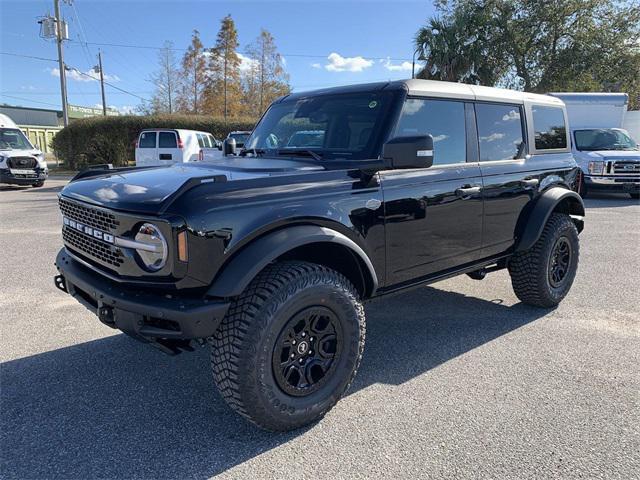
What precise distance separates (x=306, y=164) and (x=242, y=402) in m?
1.57

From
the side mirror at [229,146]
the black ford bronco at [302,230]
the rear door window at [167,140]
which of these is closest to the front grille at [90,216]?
the black ford bronco at [302,230]

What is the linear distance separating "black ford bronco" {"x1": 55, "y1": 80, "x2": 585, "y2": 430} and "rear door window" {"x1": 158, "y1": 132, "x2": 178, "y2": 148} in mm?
13063

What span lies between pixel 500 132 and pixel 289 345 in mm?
2695

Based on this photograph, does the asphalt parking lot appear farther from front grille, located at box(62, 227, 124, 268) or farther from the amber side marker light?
the amber side marker light

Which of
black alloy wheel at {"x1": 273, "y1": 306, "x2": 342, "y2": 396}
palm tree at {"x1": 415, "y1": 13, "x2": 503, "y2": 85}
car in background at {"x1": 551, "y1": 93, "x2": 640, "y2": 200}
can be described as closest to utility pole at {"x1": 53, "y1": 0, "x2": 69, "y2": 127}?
palm tree at {"x1": 415, "y1": 13, "x2": 503, "y2": 85}

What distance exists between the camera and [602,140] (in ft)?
47.1

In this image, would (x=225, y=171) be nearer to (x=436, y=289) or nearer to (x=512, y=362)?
(x=512, y=362)

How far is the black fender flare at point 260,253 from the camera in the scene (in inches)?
93.4

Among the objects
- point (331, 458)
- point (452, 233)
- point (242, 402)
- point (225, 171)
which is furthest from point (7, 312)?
point (452, 233)

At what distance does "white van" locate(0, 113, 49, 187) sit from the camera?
51.7ft

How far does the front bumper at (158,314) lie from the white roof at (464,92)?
2107 millimetres

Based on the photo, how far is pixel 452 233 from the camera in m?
3.61

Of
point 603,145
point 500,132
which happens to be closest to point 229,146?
point 500,132

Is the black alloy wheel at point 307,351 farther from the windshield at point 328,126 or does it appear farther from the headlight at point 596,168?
the headlight at point 596,168
